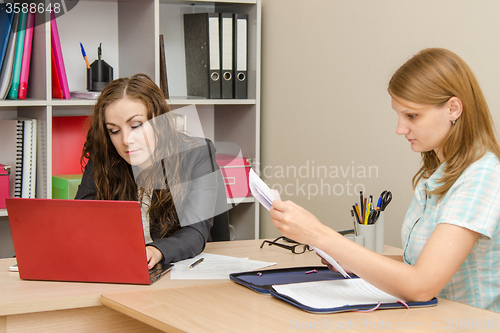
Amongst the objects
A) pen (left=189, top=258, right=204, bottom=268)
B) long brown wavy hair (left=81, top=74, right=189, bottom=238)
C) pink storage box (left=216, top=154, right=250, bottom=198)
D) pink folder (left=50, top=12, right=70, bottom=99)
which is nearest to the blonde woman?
pen (left=189, top=258, right=204, bottom=268)

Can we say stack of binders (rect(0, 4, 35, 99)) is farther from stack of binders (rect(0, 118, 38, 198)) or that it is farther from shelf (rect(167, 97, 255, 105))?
shelf (rect(167, 97, 255, 105))

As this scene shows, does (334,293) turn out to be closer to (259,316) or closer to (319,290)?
(319,290)

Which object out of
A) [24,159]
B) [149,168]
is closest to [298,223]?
[149,168]

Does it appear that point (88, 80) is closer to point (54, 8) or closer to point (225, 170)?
point (54, 8)

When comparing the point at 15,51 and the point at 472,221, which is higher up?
the point at 15,51

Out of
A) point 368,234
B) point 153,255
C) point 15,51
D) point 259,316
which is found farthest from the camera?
point 15,51

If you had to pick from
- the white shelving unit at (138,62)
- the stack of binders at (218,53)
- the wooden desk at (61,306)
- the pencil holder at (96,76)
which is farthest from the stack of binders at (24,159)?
the wooden desk at (61,306)

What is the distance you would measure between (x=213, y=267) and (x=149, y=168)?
1.57 feet

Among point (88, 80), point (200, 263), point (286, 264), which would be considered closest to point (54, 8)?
point (88, 80)

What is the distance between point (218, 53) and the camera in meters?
2.28

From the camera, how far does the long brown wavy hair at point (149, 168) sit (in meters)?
1.49

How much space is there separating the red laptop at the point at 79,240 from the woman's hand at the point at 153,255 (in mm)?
80

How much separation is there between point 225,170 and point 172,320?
1.46 metres

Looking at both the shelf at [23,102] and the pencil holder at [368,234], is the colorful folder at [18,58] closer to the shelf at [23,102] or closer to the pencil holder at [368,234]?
the shelf at [23,102]
